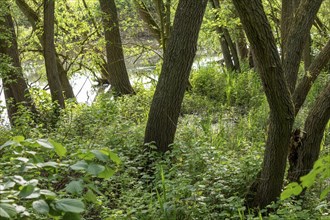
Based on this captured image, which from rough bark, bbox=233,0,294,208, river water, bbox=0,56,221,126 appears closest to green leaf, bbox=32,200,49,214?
rough bark, bbox=233,0,294,208

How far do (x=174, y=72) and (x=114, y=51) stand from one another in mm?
5106

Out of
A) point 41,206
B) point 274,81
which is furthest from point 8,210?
point 274,81

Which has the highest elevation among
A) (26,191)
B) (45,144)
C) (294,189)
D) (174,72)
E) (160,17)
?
(160,17)

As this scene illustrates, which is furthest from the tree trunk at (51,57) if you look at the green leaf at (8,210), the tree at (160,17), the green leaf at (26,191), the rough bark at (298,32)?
the green leaf at (8,210)

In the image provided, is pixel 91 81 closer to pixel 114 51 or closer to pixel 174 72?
pixel 114 51

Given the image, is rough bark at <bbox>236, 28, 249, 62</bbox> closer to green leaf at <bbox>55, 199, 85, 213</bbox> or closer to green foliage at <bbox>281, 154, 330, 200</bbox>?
green foliage at <bbox>281, 154, 330, 200</bbox>

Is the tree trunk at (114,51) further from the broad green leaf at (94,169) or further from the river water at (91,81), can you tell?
the broad green leaf at (94,169)

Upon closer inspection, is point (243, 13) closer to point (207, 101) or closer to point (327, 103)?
point (327, 103)

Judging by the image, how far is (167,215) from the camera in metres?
3.94

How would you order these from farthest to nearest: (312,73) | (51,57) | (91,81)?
(91,81) < (51,57) < (312,73)

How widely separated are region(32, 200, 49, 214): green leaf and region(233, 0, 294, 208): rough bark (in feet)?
7.74

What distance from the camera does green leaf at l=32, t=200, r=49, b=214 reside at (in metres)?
1.66

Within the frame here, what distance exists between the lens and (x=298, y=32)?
5359 mm

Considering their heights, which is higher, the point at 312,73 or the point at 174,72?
the point at 174,72
